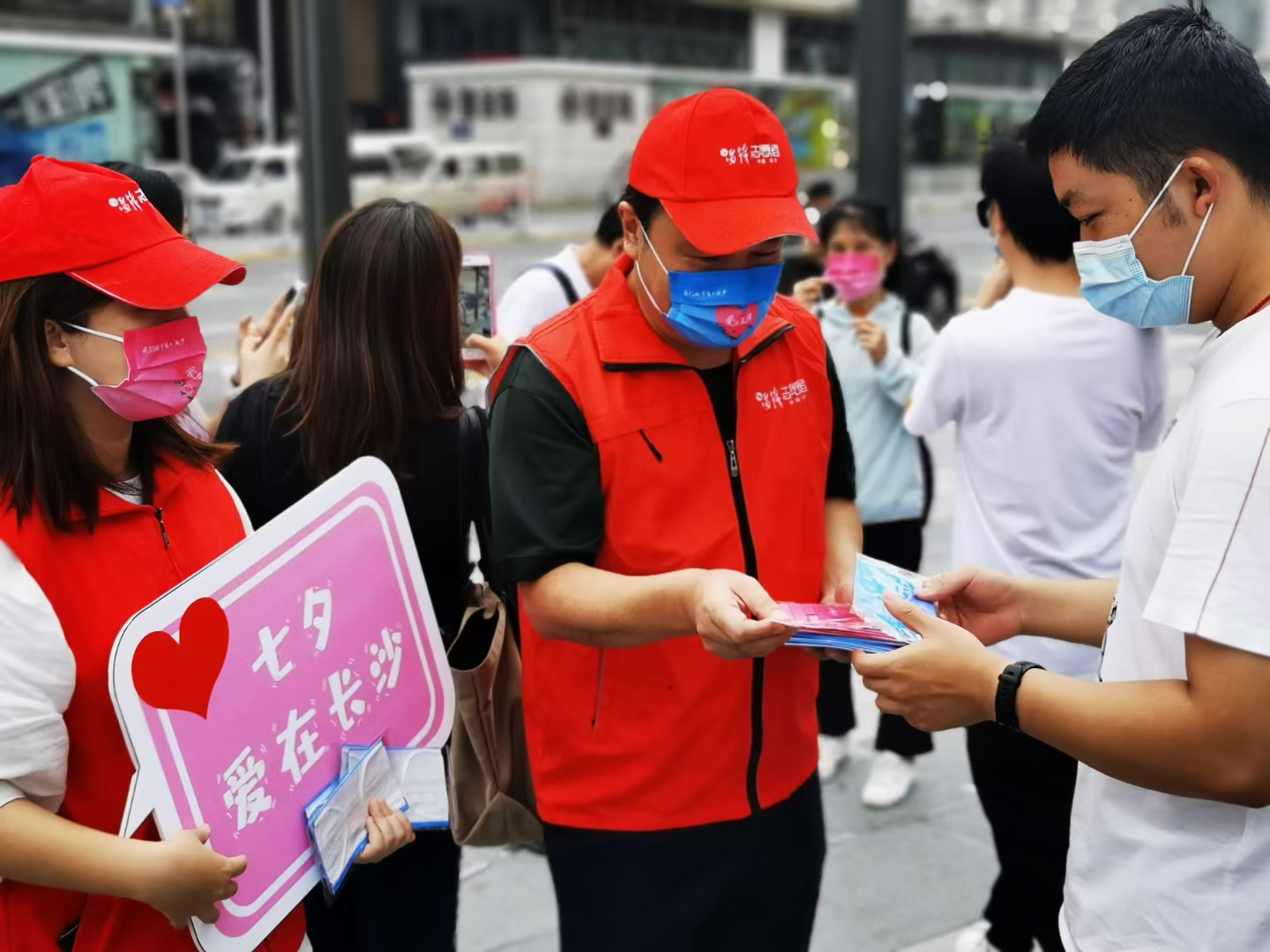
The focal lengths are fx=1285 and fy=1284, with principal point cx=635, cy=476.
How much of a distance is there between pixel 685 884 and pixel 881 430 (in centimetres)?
234

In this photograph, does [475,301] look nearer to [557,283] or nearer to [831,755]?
[557,283]

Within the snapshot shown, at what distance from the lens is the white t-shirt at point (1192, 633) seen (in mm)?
1398

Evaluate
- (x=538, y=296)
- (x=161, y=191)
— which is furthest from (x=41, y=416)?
(x=538, y=296)

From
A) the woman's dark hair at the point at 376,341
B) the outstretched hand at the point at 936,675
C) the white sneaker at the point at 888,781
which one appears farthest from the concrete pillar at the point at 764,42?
the outstretched hand at the point at 936,675

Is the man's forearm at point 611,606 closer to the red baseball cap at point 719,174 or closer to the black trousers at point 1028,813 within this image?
the red baseball cap at point 719,174

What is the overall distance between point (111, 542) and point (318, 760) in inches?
16.7

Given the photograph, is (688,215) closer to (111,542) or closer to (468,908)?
(111,542)

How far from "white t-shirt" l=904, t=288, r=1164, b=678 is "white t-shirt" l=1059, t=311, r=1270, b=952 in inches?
47.1

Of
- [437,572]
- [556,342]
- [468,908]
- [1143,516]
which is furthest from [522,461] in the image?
[468,908]

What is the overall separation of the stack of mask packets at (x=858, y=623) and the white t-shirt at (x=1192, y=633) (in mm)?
287

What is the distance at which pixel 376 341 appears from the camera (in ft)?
8.05

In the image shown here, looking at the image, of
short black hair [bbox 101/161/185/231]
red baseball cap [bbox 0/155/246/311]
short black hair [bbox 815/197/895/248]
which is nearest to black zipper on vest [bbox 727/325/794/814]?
red baseball cap [bbox 0/155/246/311]

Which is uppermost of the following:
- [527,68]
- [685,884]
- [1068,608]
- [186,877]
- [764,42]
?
[764,42]

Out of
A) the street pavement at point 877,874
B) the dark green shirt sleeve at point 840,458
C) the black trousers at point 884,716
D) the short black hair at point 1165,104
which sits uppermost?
the short black hair at point 1165,104
